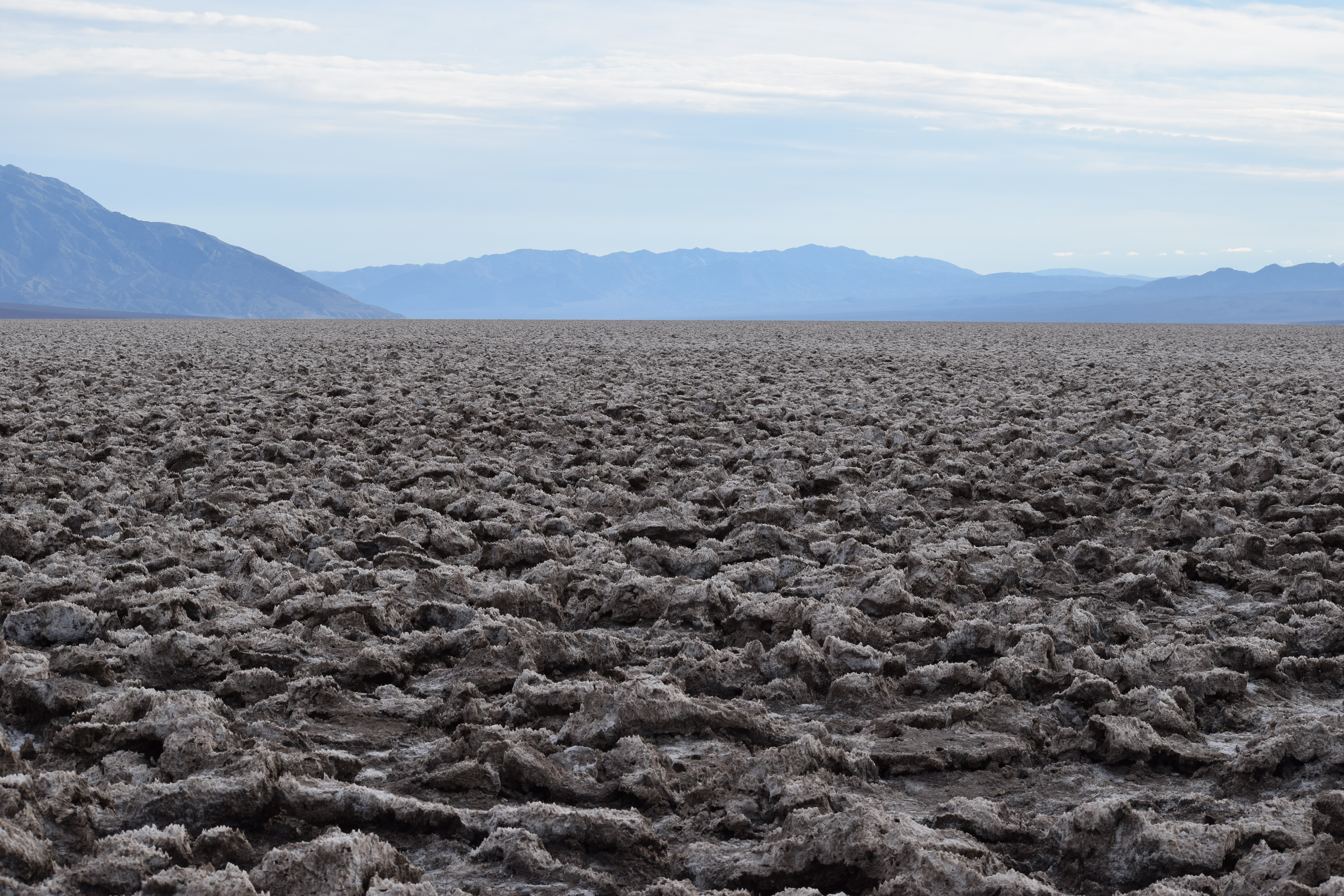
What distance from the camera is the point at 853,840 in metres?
2.25

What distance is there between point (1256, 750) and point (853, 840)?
3.76ft

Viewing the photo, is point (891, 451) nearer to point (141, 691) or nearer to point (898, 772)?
point (898, 772)

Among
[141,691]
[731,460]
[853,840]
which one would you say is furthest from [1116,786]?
[731,460]

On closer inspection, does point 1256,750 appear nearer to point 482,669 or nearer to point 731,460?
point 482,669

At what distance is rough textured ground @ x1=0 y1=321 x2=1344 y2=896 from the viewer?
2.30 metres

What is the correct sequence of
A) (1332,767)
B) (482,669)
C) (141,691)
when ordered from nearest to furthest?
(1332,767) < (141,691) < (482,669)

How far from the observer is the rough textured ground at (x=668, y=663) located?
2301 millimetres

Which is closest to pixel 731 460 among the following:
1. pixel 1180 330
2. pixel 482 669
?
pixel 482 669

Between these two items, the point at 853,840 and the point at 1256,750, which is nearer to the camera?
the point at 853,840

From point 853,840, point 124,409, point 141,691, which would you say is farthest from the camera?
point 124,409

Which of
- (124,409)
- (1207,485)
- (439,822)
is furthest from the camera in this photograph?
(124,409)

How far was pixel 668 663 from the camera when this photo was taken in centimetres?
350

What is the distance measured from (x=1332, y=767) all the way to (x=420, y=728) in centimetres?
227

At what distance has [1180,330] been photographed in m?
38.9
